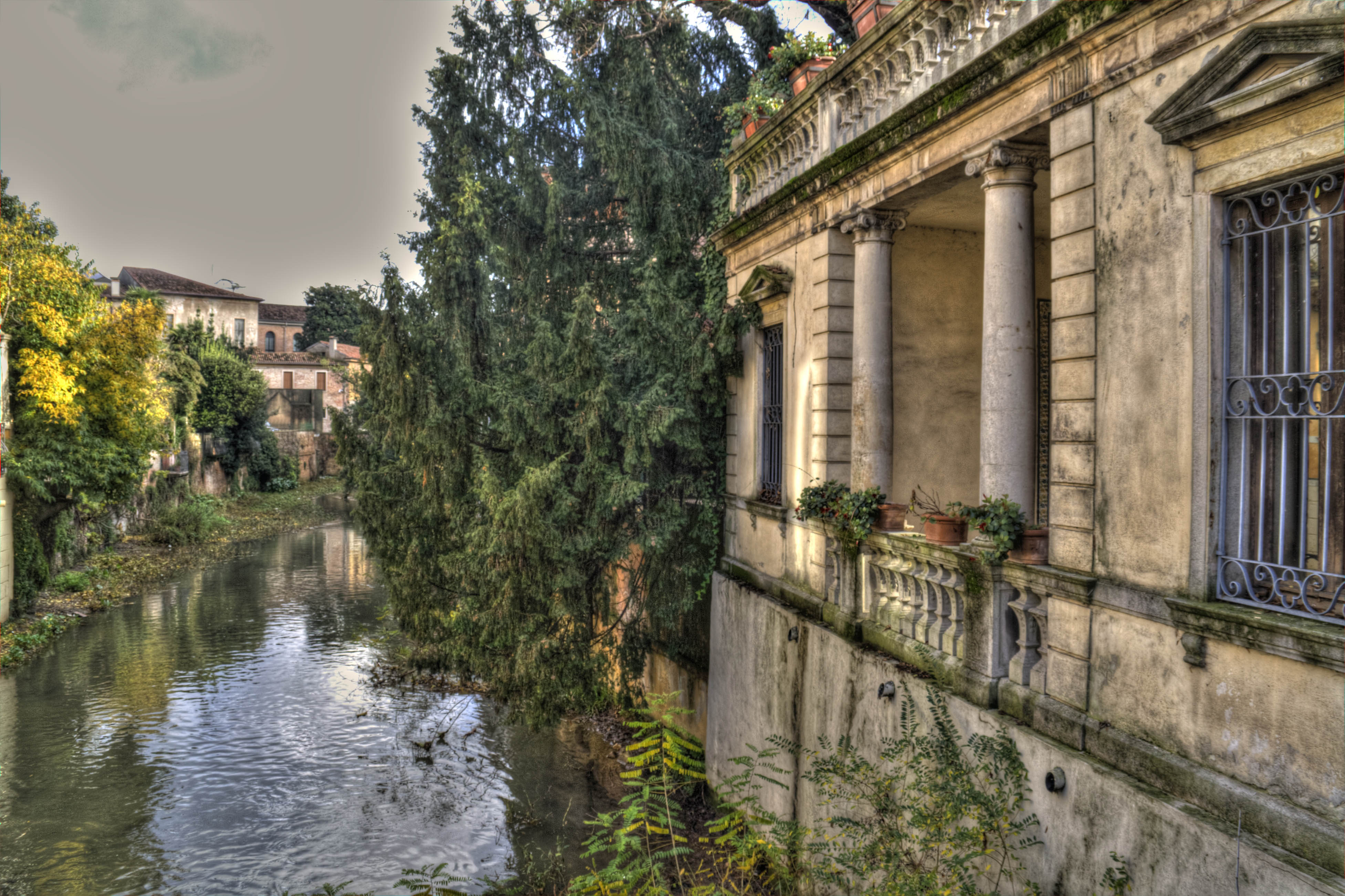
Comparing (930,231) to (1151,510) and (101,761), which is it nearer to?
(1151,510)

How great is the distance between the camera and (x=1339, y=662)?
332cm

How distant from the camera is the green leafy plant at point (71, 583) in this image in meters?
21.7

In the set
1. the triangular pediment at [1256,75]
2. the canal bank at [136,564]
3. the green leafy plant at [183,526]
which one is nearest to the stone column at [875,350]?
the triangular pediment at [1256,75]

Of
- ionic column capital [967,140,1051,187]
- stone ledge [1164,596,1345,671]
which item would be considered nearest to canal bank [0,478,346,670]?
ionic column capital [967,140,1051,187]

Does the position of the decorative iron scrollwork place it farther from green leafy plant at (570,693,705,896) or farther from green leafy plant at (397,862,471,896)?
green leafy plant at (397,862,471,896)

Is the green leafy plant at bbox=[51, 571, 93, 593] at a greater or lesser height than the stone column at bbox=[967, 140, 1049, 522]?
lesser

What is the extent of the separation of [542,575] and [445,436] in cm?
226

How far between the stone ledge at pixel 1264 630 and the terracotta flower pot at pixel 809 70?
6075 millimetres

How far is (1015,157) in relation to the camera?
5.61m

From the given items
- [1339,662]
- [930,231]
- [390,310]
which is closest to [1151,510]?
[1339,662]

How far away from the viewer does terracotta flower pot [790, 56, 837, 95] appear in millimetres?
8438

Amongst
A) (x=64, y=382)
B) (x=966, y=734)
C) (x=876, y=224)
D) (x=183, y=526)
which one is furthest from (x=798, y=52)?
(x=183, y=526)

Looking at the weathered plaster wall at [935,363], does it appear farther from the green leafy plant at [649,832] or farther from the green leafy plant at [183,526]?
the green leafy plant at [183,526]

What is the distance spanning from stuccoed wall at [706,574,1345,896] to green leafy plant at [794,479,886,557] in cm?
86
